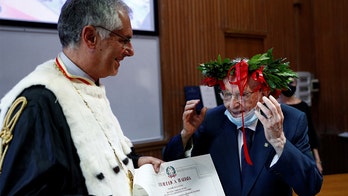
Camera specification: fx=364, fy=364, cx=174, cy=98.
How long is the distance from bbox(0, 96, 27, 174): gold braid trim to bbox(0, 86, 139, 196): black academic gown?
14mm

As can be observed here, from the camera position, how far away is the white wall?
125 inches

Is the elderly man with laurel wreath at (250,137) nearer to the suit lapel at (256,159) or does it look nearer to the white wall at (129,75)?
the suit lapel at (256,159)

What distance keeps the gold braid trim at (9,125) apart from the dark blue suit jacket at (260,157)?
81 centimetres

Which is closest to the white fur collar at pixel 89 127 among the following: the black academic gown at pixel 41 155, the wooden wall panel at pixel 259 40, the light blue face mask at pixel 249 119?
the black academic gown at pixel 41 155

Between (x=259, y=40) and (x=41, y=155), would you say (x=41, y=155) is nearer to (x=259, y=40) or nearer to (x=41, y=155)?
(x=41, y=155)

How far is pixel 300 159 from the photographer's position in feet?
4.82

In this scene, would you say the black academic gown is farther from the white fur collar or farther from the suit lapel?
the suit lapel

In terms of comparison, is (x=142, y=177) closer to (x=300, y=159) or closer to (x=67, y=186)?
(x=67, y=186)

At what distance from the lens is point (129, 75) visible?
3.98m

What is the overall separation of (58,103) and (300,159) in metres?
0.96

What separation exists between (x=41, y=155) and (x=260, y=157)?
37.7 inches

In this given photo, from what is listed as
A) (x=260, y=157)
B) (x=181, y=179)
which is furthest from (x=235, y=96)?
(x=181, y=179)

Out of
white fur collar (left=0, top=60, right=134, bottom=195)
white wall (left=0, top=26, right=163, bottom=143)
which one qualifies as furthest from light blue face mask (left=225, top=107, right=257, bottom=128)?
white wall (left=0, top=26, right=163, bottom=143)

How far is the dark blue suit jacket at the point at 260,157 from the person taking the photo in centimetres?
147
